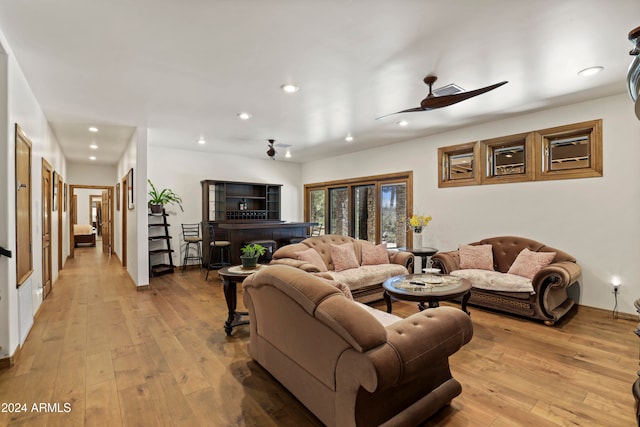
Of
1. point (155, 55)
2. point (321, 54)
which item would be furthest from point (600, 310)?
point (155, 55)

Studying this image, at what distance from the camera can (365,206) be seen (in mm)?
7320

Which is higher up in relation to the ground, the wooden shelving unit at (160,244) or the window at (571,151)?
the window at (571,151)

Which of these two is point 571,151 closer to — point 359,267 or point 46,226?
point 359,267

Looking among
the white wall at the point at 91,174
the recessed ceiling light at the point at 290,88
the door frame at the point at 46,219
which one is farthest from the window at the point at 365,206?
the white wall at the point at 91,174

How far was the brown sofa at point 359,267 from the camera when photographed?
4090mm

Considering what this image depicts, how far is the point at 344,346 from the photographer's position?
1.67 m

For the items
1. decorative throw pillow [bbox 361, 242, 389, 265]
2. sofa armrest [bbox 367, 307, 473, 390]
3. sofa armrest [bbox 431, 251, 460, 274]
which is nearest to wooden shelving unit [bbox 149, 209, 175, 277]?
decorative throw pillow [bbox 361, 242, 389, 265]

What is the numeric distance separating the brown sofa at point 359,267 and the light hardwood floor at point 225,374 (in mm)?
593

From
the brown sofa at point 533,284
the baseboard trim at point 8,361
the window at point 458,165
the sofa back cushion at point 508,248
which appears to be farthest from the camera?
the window at point 458,165

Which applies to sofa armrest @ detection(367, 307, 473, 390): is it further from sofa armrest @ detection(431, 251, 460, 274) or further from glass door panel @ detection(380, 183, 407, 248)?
glass door panel @ detection(380, 183, 407, 248)

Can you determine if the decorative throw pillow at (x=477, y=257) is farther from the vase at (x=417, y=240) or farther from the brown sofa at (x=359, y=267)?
the vase at (x=417, y=240)

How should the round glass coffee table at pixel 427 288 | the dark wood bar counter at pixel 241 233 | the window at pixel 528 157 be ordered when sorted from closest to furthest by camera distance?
the round glass coffee table at pixel 427 288, the window at pixel 528 157, the dark wood bar counter at pixel 241 233

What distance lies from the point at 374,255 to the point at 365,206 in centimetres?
262

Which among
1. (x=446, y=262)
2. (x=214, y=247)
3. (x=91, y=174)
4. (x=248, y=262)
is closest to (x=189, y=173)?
(x=214, y=247)
